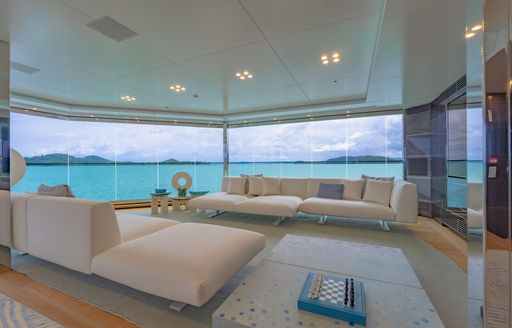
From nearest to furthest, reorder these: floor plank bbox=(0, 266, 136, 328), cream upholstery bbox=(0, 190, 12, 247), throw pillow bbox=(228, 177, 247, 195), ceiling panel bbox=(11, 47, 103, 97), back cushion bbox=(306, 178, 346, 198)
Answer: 1. floor plank bbox=(0, 266, 136, 328)
2. cream upholstery bbox=(0, 190, 12, 247)
3. ceiling panel bbox=(11, 47, 103, 97)
4. back cushion bbox=(306, 178, 346, 198)
5. throw pillow bbox=(228, 177, 247, 195)

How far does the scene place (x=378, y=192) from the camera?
3.52m

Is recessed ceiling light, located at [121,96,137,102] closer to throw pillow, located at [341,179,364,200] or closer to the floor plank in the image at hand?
the floor plank

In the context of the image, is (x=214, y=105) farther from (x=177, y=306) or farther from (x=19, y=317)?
(x=19, y=317)

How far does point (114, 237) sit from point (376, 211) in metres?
3.26

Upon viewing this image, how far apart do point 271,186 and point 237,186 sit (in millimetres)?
759

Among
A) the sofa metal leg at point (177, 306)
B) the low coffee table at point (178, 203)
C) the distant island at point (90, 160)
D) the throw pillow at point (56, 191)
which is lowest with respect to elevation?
the sofa metal leg at point (177, 306)

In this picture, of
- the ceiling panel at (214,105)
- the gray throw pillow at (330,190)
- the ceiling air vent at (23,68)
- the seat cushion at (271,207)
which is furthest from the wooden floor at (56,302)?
the ceiling panel at (214,105)

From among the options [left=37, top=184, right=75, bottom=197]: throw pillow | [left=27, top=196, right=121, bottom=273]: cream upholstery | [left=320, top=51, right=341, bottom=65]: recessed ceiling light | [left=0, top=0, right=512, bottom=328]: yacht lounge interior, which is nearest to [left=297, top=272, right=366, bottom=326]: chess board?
[left=0, top=0, right=512, bottom=328]: yacht lounge interior

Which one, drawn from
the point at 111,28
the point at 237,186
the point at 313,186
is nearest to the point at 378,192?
the point at 313,186

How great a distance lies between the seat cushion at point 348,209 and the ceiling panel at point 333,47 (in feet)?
6.54

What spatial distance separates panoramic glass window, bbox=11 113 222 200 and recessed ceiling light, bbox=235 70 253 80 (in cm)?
315

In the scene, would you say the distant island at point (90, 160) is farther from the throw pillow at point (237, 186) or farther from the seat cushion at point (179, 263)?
the seat cushion at point (179, 263)

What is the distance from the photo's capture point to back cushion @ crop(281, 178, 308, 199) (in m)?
4.31

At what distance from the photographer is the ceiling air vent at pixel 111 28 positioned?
1.96 metres
